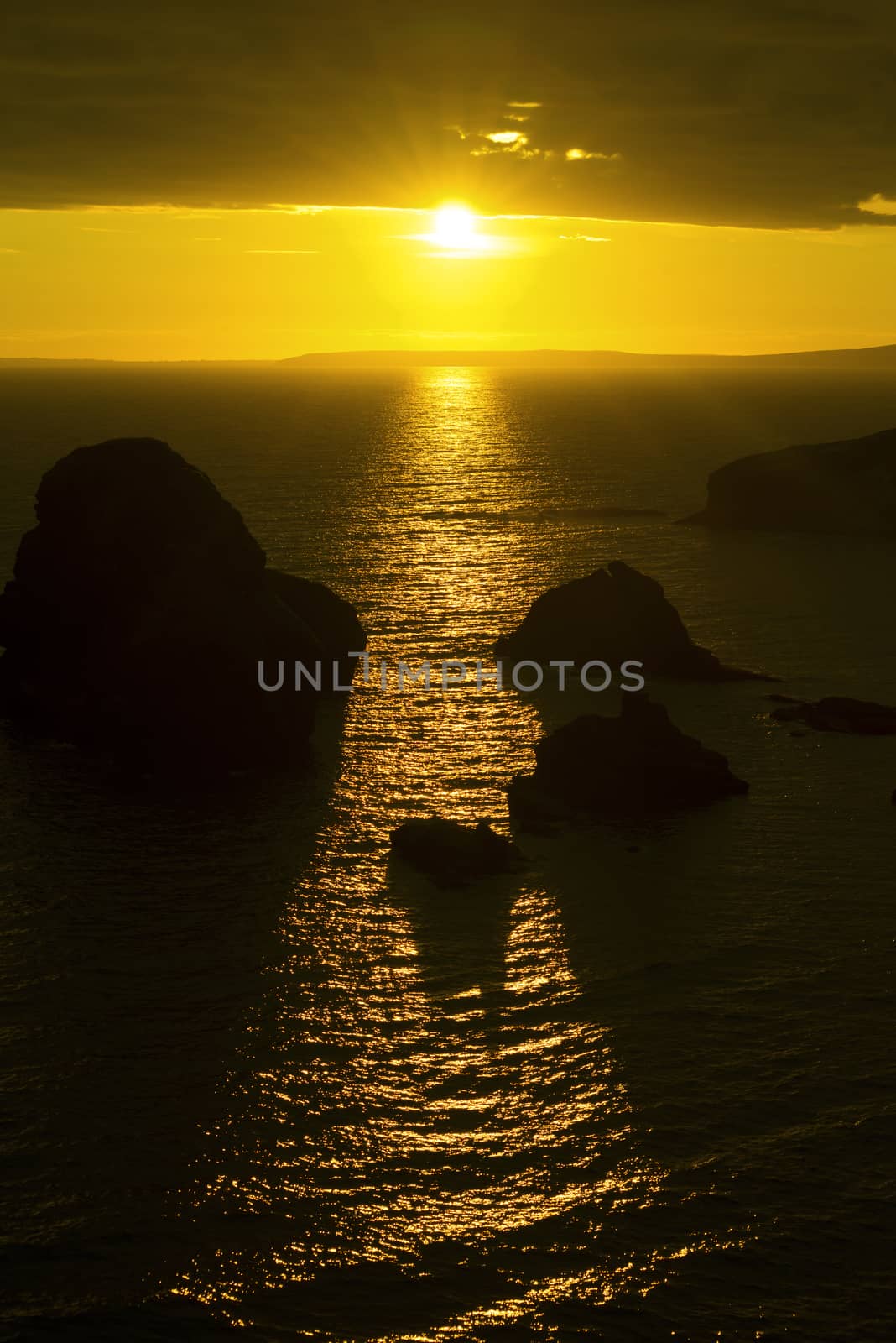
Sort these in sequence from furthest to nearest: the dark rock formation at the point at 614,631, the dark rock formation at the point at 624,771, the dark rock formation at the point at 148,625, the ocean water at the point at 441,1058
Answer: the dark rock formation at the point at 614,631
the dark rock formation at the point at 148,625
the dark rock formation at the point at 624,771
the ocean water at the point at 441,1058

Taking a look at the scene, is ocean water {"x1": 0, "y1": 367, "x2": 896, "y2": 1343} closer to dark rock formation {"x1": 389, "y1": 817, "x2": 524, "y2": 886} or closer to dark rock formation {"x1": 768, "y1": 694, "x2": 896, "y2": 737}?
dark rock formation {"x1": 389, "y1": 817, "x2": 524, "y2": 886}

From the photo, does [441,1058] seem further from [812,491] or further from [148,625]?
[812,491]

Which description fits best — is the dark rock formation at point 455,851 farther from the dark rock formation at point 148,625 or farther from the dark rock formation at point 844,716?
the dark rock formation at point 844,716

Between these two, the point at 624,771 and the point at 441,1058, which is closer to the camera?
the point at 441,1058

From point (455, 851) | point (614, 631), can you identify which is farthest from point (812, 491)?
point (455, 851)

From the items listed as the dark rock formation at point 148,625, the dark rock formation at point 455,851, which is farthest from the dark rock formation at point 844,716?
the dark rock formation at point 148,625

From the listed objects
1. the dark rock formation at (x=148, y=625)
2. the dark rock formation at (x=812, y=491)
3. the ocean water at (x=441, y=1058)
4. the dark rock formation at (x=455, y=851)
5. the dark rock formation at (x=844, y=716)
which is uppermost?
the dark rock formation at (x=812, y=491)
